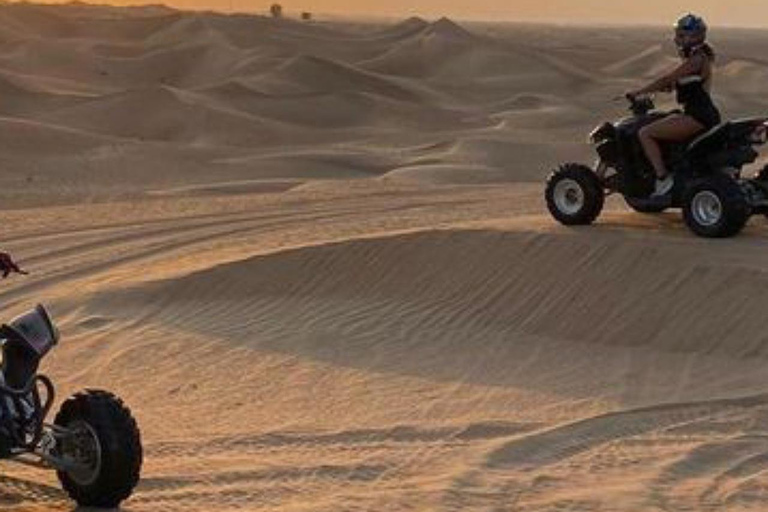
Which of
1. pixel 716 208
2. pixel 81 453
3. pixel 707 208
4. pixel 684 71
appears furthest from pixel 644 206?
pixel 81 453

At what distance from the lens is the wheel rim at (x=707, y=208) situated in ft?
38.6

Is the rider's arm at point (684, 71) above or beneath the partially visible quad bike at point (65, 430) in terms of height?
above

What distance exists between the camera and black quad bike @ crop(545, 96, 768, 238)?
11.8 m

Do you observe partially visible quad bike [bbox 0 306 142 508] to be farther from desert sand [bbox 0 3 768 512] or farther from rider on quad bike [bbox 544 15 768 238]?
rider on quad bike [bbox 544 15 768 238]

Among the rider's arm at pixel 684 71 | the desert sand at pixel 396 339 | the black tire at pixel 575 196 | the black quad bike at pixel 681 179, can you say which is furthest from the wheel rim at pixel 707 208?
the black tire at pixel 575 196

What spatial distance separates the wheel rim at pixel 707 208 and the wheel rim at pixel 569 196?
1136mm

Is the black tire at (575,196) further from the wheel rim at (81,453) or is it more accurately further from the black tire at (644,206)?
the wheel rim at (81,453)

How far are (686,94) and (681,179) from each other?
71 cm

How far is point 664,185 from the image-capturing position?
12422mm

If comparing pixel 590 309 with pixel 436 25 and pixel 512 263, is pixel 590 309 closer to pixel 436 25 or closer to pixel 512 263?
pixel 512 263

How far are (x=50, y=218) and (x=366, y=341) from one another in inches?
287

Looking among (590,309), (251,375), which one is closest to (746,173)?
(590,309)

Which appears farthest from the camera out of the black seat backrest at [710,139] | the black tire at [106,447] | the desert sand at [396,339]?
the black seat backrest at [710,139]

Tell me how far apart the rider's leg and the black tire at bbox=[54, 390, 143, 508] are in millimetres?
6919
